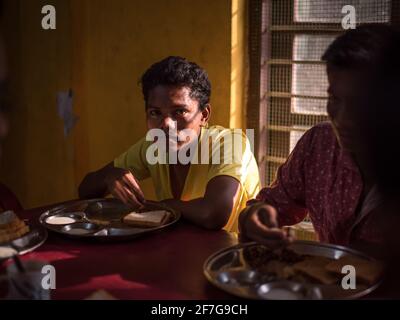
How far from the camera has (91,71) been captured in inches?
155

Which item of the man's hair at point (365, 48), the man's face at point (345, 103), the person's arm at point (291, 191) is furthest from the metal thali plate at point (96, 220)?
the man's hair at point (365, 48)

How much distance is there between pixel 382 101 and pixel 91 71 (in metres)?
2.69

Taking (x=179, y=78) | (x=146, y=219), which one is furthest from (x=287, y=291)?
(x=179, y=78)

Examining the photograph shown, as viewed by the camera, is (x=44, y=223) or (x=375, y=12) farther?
(x=375, y=12)

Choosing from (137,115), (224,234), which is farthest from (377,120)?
(137,115)

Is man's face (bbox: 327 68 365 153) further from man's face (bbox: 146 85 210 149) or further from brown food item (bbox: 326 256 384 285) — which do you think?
man's face (bbox: 146 85 210 149)

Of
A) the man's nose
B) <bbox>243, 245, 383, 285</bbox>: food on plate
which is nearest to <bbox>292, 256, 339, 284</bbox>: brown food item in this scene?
<bbox>243, 245, 383, 285</bbox>: food on plate

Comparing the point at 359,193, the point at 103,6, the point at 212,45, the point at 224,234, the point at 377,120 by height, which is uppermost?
the point at 103,6

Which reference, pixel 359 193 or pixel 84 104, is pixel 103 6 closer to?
pixel 84 104

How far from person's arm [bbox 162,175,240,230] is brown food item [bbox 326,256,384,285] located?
0.57 metres

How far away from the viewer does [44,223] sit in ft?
7.56

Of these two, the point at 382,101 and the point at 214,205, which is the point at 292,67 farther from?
the point at 382,101

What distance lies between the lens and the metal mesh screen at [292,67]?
10.0 ft

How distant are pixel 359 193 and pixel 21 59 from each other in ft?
9.69
